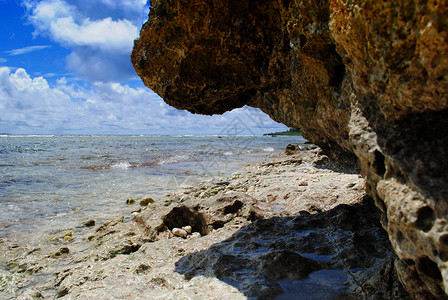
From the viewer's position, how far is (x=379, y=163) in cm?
215

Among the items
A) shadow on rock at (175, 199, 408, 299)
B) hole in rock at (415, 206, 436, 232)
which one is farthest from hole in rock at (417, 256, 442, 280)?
shadow on rock at (175, 199, 408, 299)

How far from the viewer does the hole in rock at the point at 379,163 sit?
2.13m

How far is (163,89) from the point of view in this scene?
561cm

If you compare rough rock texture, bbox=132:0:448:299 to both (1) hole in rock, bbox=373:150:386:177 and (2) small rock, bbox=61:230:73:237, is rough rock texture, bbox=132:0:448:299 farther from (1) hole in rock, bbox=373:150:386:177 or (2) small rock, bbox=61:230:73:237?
(2) small rock, bbox=61:230:73:237

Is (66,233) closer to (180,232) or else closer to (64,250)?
(64,250)

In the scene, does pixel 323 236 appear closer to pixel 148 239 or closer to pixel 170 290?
pixel 170 290

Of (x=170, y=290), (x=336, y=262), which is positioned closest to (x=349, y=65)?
(x=336, y=262)

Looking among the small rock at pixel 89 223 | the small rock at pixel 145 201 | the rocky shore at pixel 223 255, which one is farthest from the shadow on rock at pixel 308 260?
the small rock at pixel 145 201

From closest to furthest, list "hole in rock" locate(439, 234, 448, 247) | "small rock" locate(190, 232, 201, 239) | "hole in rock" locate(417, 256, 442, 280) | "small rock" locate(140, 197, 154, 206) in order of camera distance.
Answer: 1. "hole in rock" locate(439, 234, 448, 247)
2. "hole in rock" locate(417, 256, 442, 280)
3. "small rock" locate(190, 232, 201, 239)
4. "small rock" locate(140, 197, 154, 206)

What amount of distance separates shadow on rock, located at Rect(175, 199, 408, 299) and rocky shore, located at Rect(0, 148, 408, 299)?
0.04ft

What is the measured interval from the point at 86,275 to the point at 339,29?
4.15m

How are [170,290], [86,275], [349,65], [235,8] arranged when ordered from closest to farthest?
[349,65] → [170,290] → [86,275] → [235,8]

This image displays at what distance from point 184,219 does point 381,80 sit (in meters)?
4.50

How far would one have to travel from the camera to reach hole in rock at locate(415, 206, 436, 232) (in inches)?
65.5
